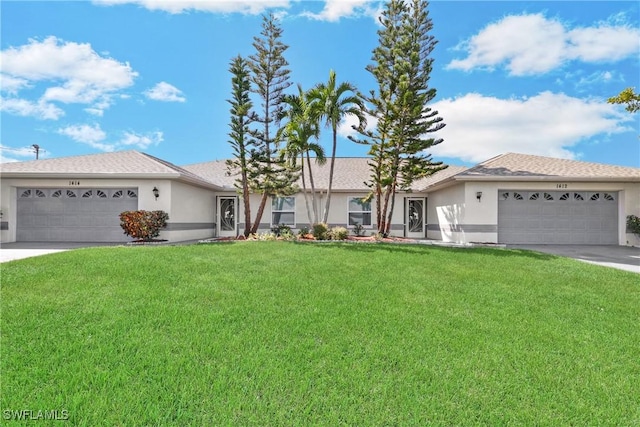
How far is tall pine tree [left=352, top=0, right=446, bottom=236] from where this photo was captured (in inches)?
561

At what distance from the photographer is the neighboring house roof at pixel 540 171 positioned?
539 inches

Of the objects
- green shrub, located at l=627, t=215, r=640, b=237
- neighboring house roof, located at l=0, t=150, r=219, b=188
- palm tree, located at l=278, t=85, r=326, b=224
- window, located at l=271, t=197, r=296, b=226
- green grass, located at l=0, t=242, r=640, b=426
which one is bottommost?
green grass, located at l=0, t=242, r=640, b=426

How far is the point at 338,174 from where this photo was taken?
19422mm

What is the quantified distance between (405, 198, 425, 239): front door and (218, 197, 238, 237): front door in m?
9.58

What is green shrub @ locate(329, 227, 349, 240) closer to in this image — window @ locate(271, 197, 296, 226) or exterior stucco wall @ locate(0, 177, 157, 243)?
→ window @ locate(271, 197, 296, 226)

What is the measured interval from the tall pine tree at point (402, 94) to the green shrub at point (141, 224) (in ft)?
31.3

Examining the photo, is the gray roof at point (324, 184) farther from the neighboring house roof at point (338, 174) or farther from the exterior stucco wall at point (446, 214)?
the exterior stucco wall at point (446, 214)

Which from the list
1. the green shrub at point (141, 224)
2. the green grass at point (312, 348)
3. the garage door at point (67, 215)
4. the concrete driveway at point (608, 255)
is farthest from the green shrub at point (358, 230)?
the garage door at point (67, 215)

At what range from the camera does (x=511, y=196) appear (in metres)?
14.4

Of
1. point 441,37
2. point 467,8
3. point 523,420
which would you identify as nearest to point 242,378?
point 523,420

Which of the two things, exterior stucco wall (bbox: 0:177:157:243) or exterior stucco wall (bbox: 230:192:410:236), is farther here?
exterior stucco wall (bbox: 230:192:410:236)

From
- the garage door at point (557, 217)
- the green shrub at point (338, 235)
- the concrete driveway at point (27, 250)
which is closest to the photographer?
the concrete driveway at point (27, 250)

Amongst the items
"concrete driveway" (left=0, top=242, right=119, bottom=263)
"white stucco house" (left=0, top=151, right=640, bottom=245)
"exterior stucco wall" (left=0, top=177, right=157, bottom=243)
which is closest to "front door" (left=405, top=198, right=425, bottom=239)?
"white stucco house" (left=0, top=151, right=640, bottom=245)

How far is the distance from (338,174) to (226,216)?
6.87 metres
